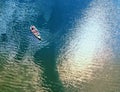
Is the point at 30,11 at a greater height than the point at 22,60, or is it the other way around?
the point at 30,11

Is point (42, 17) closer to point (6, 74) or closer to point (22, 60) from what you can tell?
point (22, 60)

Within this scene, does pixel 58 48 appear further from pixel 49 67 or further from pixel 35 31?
pixel 49 67

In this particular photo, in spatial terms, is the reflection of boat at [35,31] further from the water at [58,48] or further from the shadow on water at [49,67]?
the shadow on water at [49,67]

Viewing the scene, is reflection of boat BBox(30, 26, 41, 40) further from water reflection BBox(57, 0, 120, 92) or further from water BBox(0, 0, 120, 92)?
water reflection BBox(57, 0, 120, 92)

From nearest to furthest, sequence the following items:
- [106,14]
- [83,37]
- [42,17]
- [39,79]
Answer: [39,79] < [83,37] < [42,17] < [106,14]

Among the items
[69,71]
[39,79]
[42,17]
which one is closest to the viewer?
[39,79]

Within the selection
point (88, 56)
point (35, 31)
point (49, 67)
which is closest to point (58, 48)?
point (88, 56)

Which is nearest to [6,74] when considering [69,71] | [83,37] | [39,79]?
[39,79]
